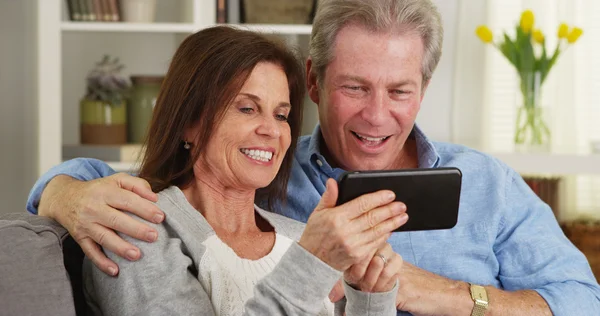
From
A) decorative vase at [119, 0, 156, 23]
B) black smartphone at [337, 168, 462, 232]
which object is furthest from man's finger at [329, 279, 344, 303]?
decorative vase at [119, 0, 156, 23]

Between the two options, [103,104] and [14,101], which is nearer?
[103,104]

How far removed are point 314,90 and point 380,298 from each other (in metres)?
0.77

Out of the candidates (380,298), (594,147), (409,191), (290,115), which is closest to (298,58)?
(290,115)

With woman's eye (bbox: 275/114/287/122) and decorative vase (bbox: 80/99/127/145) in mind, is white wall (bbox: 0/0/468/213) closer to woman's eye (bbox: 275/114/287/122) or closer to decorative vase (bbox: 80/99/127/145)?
decorative vase (bbox: 80/99/127/145)

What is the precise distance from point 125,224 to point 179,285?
0.48 ft

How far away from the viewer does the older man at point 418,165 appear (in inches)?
75.7

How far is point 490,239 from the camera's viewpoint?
2035mm

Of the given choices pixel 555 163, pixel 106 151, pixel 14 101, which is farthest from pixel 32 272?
pixel 555 163

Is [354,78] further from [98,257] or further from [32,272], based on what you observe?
[32,272]

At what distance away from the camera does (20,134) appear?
3.74 metres

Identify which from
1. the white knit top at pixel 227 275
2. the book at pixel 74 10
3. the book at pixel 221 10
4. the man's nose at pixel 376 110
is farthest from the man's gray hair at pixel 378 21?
the book at pixel 74 10

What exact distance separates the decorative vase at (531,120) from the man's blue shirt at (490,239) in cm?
151

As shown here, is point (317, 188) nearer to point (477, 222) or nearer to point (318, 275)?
point (477, 222)

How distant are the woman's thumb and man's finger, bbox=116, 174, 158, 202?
33 cm
